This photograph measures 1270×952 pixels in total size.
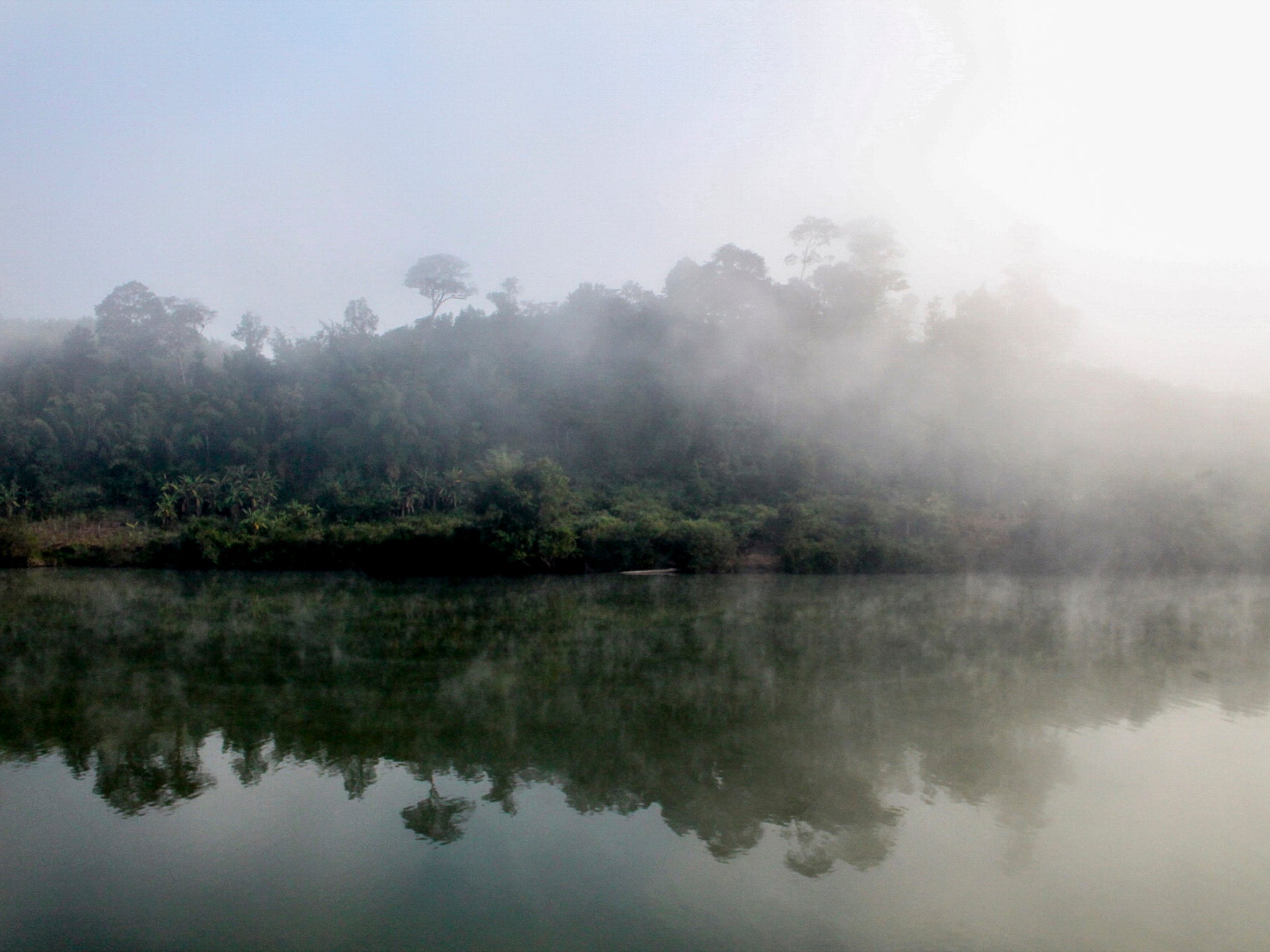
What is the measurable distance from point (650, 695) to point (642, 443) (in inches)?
1043

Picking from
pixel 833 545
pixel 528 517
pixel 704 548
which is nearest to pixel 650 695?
pixel 528 517

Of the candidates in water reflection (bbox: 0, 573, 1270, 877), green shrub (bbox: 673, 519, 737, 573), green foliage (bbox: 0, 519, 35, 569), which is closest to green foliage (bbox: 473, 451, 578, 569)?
green shrub (bbox: 673, 519, 737, 573)

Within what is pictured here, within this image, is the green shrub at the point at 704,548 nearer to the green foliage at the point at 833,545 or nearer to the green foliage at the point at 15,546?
the green foliage at the point at 833,545

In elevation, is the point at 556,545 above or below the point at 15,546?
above

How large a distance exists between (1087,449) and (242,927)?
3352 centimetres

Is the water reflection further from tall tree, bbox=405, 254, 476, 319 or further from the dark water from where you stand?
tall tree, bbox=405, 254, 476, 319

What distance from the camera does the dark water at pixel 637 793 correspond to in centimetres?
439

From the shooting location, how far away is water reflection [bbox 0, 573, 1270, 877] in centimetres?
613

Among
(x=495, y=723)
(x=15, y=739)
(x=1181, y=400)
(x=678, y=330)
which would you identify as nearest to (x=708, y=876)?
(x=495, y=723)

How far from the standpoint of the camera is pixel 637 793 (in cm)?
614

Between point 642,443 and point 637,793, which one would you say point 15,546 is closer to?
point 642,443

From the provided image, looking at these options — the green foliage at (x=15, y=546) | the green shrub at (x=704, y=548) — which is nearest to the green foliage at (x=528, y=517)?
the green shrub at (x=704, y=548)

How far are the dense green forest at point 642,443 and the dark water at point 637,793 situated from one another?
480 inches

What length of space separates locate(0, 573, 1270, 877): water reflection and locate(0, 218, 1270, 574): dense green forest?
7414mm
